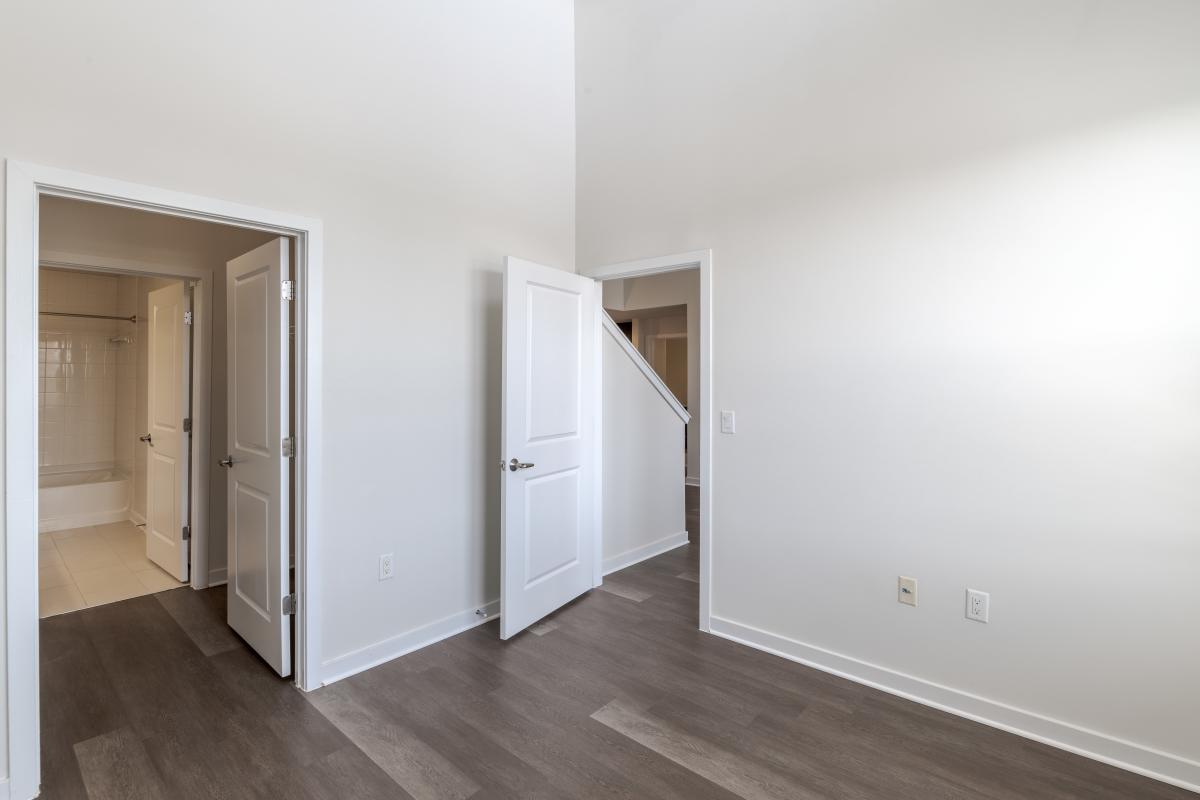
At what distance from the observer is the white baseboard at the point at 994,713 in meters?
1.98

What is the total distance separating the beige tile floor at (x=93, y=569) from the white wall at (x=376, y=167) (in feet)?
6.82

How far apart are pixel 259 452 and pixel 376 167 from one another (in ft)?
4.91

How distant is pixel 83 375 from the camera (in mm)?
5418

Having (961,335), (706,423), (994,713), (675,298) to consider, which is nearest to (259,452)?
(706,423)

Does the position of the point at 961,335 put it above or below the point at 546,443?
above

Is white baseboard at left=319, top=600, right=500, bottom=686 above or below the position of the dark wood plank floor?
above

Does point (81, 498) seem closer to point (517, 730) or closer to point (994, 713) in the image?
point (517, 730)

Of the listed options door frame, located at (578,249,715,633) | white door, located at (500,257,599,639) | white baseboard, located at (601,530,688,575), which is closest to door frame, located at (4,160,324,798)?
white door, located at (500,257,599,639)

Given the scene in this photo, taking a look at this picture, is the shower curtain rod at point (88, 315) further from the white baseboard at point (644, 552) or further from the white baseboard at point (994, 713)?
the white baseboard at point (994, 713)

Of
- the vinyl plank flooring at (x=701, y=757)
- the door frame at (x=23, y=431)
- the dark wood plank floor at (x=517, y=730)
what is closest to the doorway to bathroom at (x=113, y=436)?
the dark wood plank floor at (x=517, y=730)

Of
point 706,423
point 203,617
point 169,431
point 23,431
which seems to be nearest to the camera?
point 23,431

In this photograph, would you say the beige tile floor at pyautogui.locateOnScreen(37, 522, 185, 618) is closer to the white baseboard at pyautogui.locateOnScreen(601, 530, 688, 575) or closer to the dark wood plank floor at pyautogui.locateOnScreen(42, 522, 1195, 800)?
the dark wood plank floor at pyautogui.locateOnScreen(42, 522, 1195, 800)

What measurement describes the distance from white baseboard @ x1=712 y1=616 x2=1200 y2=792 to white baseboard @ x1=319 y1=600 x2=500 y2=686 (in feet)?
4.81

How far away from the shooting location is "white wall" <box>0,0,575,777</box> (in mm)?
2004
